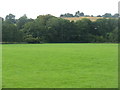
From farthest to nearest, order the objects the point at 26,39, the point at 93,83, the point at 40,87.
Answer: the point at 26,39
the point at 93,83
the point at 40,87

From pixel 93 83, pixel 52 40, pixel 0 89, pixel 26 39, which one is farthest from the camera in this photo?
pixel 52 40

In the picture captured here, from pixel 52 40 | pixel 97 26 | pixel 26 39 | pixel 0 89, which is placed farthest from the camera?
pixel 97 26

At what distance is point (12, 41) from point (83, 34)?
15.6 m

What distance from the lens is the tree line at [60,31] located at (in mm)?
62406

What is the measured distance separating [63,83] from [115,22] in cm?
6366

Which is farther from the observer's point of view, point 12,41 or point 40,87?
point 12,41

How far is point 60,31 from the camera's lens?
67.1m

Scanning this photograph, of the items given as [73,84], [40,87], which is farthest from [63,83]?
[40,87]

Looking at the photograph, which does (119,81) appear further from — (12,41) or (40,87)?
(12,41)

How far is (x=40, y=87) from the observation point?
24.1 feet

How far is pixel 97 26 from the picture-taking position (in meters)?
71.8

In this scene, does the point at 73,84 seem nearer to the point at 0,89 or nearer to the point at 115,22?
the point at 0,89

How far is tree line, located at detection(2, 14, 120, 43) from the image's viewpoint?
62.4 metres

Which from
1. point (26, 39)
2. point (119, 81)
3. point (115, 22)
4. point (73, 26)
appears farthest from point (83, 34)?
point (119, 81)
